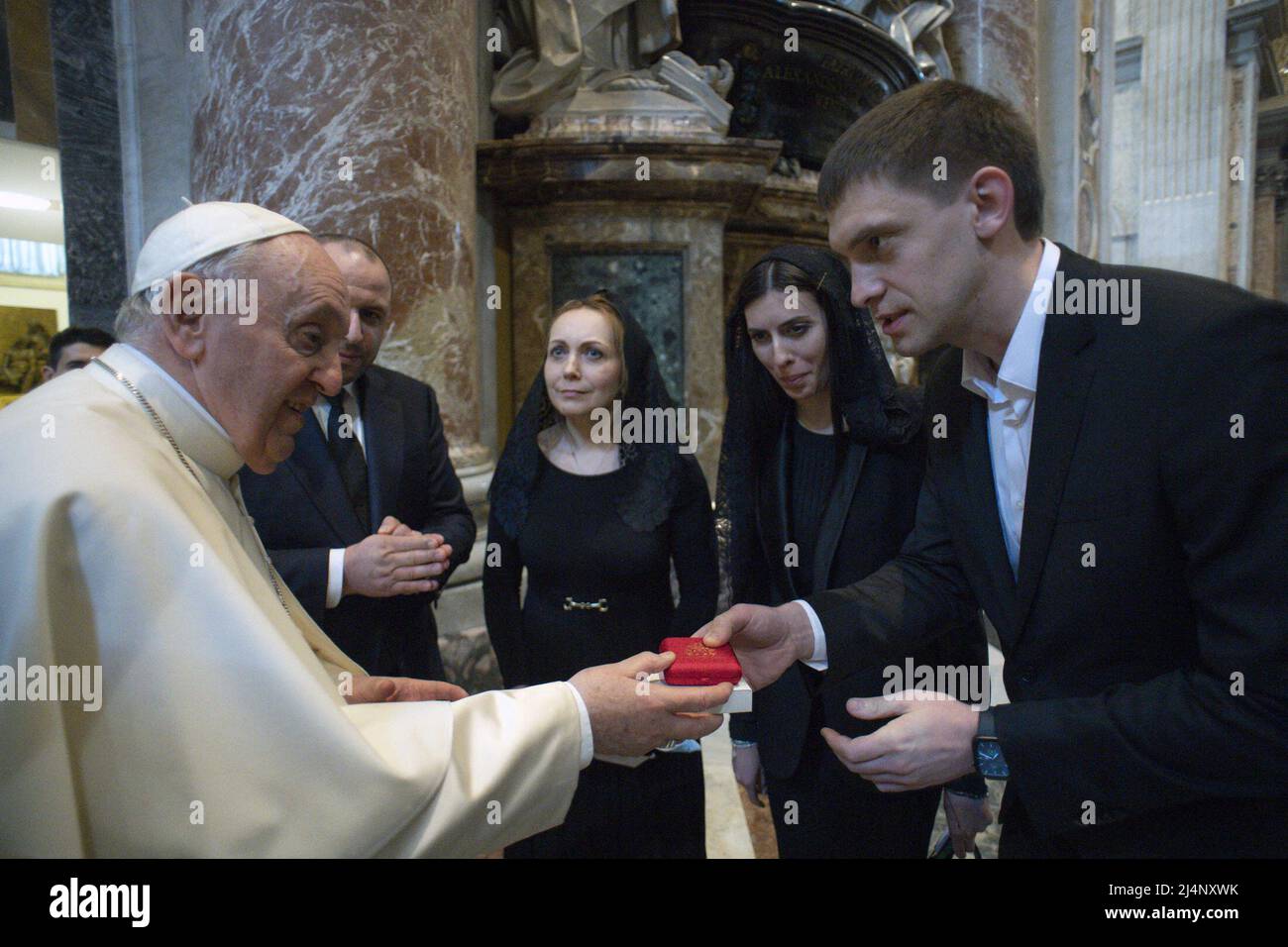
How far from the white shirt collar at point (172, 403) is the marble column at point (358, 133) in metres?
1.98

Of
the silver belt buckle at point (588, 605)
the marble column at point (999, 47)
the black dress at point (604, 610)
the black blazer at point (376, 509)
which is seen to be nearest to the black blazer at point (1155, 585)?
the black dress at point (604, 610)

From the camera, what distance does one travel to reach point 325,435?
245 cm

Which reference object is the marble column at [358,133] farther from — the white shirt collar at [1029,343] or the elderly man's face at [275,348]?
the white shirt collar at [1029,343]

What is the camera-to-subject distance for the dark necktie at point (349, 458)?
2486 millimetres

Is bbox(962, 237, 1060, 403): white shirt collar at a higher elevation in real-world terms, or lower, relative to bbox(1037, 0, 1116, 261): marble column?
lower

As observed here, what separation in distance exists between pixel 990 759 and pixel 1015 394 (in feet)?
2.09

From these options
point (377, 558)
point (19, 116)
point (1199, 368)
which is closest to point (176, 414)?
point (377, 558)

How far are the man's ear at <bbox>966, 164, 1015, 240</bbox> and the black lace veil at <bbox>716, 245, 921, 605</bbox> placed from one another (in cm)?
76

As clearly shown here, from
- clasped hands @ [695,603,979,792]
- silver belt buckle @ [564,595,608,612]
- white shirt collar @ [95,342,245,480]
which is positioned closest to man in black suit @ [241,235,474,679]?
silver belt buckle @ [564,595,608,612]

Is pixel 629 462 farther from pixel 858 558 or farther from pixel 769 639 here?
pixel 769 639

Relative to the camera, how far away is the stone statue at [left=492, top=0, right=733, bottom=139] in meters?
4.86

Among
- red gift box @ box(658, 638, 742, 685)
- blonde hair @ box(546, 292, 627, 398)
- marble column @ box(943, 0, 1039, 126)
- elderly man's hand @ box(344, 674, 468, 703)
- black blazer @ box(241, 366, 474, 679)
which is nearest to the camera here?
red gift box @ box(658, 638, 742, 685)

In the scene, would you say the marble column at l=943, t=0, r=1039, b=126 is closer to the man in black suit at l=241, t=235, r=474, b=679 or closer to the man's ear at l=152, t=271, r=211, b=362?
the man in black suit at l=241, t=235, r=474, b=679

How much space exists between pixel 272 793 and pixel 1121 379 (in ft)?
4.69
